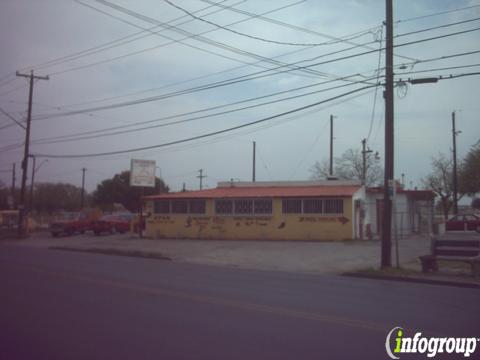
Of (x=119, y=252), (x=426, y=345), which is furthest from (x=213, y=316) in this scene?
(x=119, y=252)

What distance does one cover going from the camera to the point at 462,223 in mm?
31562

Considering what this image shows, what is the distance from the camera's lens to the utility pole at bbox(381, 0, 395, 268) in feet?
57.1

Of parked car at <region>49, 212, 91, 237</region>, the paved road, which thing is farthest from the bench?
parked car at <region>49, 212, 91, 237</region>

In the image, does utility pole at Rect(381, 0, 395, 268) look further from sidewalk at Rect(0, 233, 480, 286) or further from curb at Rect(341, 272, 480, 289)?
curb at Rect(341, 272, 480, 289)

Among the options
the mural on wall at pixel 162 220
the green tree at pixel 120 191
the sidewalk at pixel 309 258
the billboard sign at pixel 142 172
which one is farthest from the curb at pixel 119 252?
the green tree at pixel 120 191

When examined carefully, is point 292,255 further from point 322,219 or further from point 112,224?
point 112,224

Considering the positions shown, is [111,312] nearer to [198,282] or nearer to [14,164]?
[198,282]

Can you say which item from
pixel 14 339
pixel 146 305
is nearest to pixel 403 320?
pixel 146 305

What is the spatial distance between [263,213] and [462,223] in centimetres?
1229

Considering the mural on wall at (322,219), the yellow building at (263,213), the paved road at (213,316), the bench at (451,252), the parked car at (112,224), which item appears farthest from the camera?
the parked car at (112,224)

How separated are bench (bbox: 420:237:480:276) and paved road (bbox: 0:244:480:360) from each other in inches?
88.7

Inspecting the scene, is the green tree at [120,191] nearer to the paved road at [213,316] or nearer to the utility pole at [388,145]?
the utility pole at [388,145]

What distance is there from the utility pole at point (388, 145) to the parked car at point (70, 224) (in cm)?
2891

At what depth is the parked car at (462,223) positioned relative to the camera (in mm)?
31219
